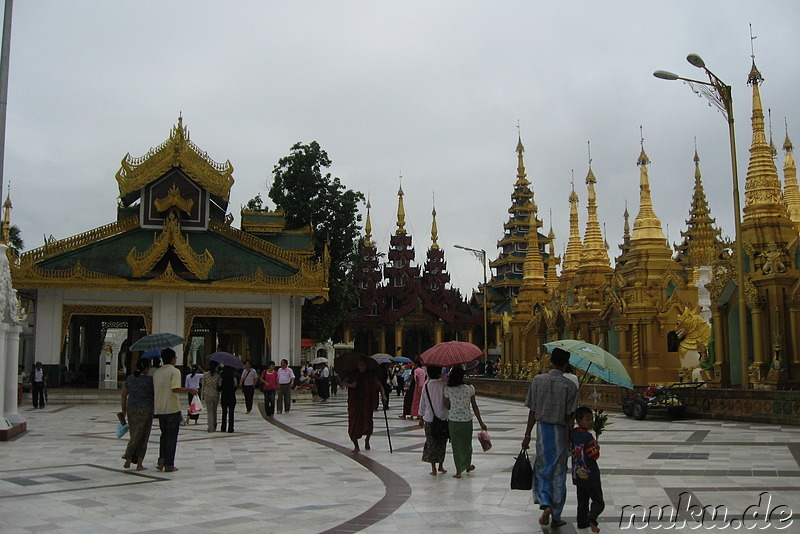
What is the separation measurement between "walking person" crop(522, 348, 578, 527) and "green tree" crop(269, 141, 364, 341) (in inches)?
1216

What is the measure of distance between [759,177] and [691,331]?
25.9 feet

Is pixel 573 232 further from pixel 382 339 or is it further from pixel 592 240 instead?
pixel 382 339

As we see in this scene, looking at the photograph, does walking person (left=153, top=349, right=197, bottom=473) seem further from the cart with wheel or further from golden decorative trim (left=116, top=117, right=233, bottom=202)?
golden decorative trim (left=116, top=117, right=233, bottom=202)

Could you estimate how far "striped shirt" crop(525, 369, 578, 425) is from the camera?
7.41 m

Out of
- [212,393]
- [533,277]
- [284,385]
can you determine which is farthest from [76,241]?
[533,277]

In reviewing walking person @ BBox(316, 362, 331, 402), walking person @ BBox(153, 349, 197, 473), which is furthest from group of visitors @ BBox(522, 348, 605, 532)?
walking person @ BBox(316, 362, 331, 402)

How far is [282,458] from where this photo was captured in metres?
12.5

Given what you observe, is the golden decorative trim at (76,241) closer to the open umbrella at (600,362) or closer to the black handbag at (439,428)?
the black handbag at (439,428)

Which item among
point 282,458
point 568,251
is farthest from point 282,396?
point 568,251

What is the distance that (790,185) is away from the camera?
92.0 feet

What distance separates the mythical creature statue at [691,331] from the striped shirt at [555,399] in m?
22.3

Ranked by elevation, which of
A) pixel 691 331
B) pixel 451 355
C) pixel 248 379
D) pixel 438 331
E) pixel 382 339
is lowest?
pixel 248 379

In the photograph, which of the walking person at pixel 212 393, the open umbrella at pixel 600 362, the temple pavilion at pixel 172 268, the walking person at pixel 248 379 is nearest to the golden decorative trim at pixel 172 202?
the temple pavilion at pixel 172 268

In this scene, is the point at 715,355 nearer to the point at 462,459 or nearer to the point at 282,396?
the point at 282,396
